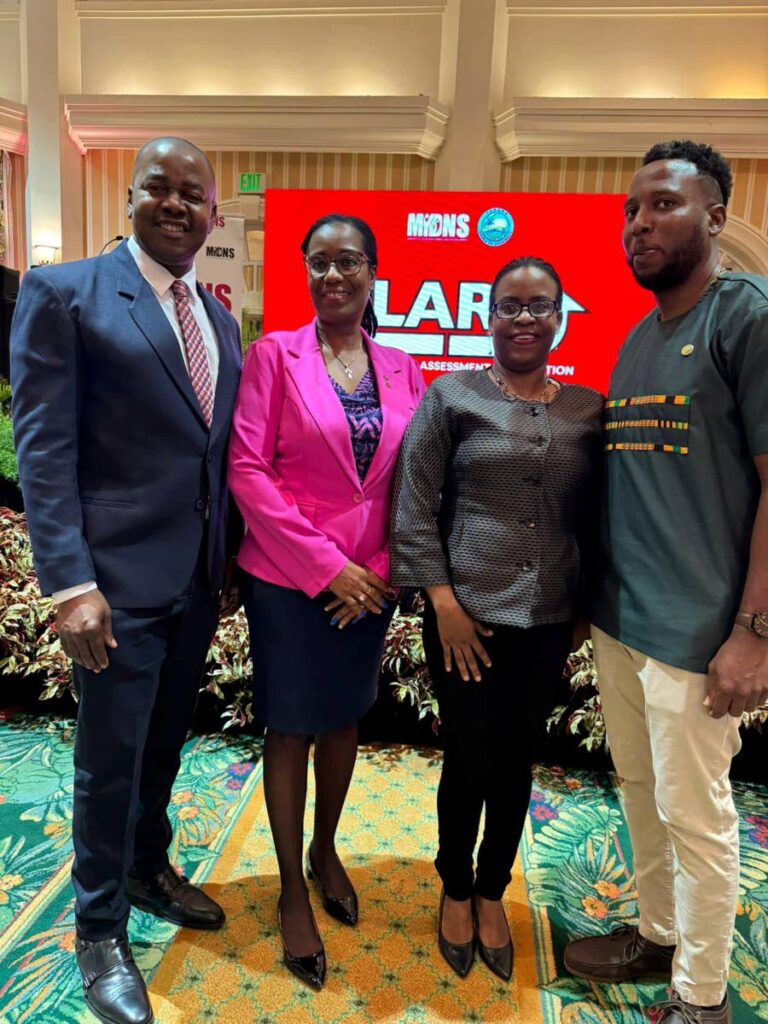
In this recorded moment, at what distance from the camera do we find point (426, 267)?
549 cm

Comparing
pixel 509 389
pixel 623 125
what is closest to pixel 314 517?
pixel 509 389

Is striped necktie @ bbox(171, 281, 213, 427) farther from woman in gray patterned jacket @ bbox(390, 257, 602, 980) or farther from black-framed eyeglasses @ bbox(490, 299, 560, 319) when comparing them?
black-framed eyeglasses @ bbox(490, 299, 560, 319)

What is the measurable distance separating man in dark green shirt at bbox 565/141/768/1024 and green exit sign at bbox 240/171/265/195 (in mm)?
6420

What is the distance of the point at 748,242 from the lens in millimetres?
6641

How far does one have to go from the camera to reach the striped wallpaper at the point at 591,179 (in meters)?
6.59

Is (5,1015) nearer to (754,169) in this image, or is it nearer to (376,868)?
(376,868)

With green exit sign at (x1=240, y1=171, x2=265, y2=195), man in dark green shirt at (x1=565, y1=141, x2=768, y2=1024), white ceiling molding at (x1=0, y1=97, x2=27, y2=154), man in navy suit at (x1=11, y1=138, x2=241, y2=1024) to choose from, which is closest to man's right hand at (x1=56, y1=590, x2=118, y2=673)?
man in navy suit at (x1=11, y1=138, x2=241, y2=1024)

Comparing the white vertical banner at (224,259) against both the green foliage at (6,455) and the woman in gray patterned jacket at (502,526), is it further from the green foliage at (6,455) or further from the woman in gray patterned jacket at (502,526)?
the woman in gray patterned jacket at (502,526)

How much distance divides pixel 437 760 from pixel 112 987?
141 centimetres

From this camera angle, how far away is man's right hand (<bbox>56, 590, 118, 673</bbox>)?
137cm

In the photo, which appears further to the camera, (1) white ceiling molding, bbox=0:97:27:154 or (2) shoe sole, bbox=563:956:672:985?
(1) white ceiling molding, bbox=0:97:27:154

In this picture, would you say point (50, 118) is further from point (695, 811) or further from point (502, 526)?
point (695, 811)

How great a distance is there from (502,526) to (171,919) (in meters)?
1.32

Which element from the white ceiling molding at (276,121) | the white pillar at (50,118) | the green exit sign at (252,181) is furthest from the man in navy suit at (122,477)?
the white pillar at (50,118)
